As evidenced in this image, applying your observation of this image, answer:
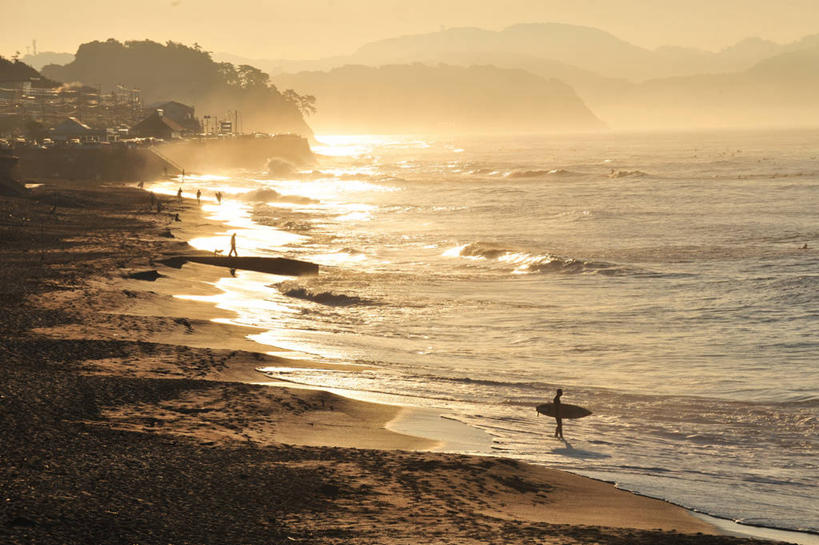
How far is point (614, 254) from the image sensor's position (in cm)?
4547

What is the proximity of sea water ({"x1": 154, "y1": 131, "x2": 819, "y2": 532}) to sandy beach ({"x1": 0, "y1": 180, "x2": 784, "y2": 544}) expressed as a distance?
61.0 inches

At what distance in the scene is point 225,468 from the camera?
13055 mm

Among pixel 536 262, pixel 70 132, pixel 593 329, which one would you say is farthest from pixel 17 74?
pixel 593 329

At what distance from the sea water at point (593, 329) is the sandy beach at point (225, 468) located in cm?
155

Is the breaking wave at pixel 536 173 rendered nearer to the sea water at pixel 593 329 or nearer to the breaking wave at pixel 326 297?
the sea water at pixel 593 329

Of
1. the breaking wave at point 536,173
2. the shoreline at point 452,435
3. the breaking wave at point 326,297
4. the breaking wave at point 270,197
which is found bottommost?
the shoreline at point 452,435

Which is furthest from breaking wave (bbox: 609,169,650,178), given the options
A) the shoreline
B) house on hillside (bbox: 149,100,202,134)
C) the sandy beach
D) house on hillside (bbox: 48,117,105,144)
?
the shoreline

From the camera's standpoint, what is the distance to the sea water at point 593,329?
1609 cm

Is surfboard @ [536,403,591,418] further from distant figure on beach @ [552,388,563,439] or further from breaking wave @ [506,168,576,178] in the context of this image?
breaking wave @ [506,168,576,178]

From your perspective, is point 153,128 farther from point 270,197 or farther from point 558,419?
point 558,419

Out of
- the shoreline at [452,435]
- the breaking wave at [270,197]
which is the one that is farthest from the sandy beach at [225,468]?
the breaking wave at [270,197]

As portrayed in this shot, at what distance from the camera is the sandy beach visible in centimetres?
1102

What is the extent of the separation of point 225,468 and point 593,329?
51.4 ft

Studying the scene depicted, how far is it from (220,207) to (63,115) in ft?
206
